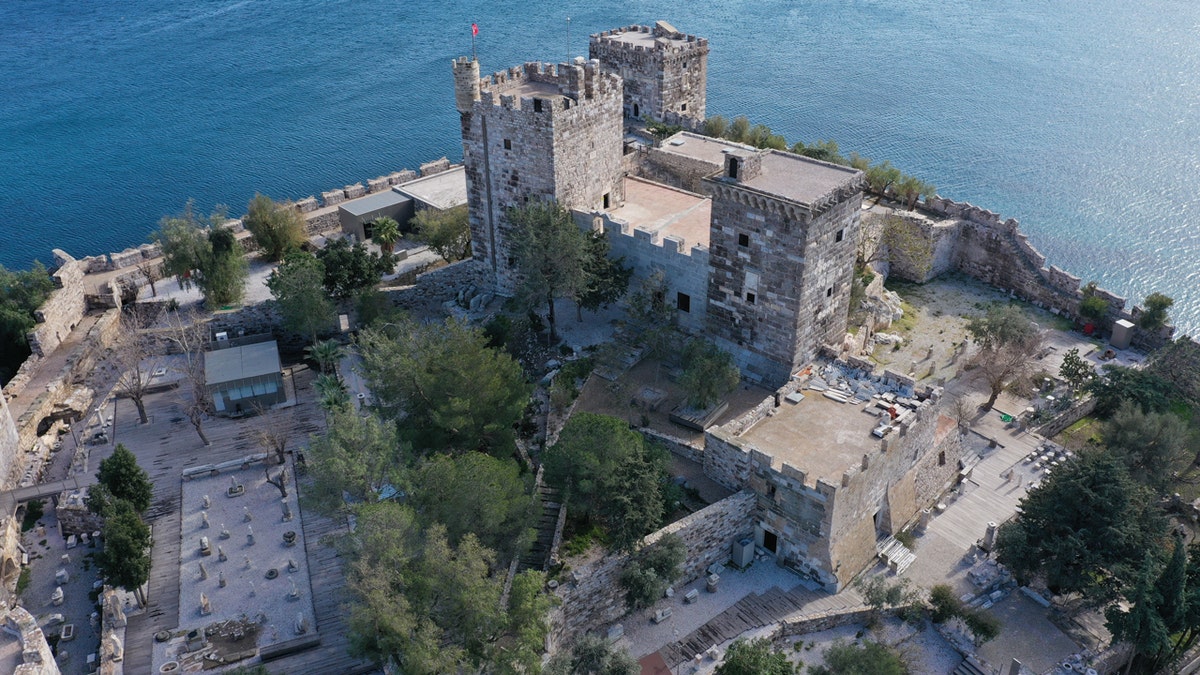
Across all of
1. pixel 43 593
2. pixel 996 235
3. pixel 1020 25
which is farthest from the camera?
pixel 1020 25

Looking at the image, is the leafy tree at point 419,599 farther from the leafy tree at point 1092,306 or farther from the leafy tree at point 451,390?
the leafy tree at point 1092,306

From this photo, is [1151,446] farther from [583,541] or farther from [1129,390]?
[583,541]

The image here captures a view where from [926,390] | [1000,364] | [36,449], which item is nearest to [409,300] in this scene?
[36,449]

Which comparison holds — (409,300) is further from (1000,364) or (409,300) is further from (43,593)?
(1000,364)

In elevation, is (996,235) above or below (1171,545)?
above

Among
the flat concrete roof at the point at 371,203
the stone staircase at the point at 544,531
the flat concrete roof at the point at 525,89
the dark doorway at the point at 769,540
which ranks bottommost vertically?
the dark doorway at the point at 769,540

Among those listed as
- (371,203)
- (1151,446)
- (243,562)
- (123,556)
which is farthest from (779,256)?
(371,203)

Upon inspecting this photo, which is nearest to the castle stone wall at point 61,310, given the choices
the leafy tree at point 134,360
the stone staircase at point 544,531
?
the leafy tree at point 134,360
